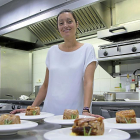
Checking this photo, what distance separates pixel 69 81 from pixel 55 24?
2.15 m

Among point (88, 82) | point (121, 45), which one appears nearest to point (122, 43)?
point (121, 45)

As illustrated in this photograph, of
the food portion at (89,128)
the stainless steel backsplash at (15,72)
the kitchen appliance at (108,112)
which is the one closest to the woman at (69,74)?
the kitchen appliance at (108,112)

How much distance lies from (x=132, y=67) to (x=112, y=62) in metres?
0.30

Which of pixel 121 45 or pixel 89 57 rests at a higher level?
pixel 121 45

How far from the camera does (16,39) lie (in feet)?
13.7

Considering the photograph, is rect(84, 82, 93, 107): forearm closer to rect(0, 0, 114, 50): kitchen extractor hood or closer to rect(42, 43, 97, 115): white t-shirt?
rect(42, 43, 97, 115): white t-shirt

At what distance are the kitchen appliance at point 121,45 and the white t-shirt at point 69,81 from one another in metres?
1.23

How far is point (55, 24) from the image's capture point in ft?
11.2

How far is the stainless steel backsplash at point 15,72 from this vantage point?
4.17m

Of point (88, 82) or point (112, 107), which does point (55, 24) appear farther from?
point (88, 82)

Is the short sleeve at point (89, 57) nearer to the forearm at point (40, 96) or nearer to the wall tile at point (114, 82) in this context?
the forearm at point (40, 96)

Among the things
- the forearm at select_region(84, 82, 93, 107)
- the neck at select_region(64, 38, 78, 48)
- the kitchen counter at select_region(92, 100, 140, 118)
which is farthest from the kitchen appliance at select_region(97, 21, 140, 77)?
the forearm at select_region(84, 82, 93, 107)

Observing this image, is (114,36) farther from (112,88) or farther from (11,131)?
(11,131)

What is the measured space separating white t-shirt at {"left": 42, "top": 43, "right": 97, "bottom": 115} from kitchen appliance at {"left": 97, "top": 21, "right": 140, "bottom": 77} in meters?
1.23
